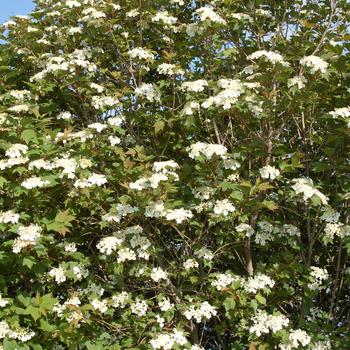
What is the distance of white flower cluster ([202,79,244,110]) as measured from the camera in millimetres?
4219

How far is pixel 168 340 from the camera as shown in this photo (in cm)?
401

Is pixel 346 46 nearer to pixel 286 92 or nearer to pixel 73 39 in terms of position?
pixel 286 92

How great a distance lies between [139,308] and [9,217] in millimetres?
1223

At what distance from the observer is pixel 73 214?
439 cm

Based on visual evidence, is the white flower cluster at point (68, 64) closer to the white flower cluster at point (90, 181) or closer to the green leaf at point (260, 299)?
the white flower cluster at point (90, 181)

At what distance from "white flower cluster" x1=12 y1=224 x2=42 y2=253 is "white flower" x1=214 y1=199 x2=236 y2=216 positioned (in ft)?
4.46

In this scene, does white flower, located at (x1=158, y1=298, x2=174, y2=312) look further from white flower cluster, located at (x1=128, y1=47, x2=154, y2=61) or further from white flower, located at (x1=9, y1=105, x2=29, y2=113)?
white flower cluster, located at (x1=128, y1=47, x2=154, y2=61)

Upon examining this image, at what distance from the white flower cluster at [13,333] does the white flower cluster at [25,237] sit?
55cm

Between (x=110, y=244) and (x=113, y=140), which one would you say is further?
(x=113, y=140)

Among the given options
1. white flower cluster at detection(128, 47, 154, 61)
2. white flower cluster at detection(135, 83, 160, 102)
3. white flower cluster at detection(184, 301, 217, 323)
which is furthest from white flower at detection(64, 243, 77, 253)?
white flower cluster at detection(128, 47, 154, 61)

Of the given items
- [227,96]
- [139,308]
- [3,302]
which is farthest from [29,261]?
[227,96]

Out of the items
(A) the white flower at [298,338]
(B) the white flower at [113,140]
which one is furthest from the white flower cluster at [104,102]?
(A) the white flower at [298,338]

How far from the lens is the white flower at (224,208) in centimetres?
409

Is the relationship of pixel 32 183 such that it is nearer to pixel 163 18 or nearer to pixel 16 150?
pixel 16 150
